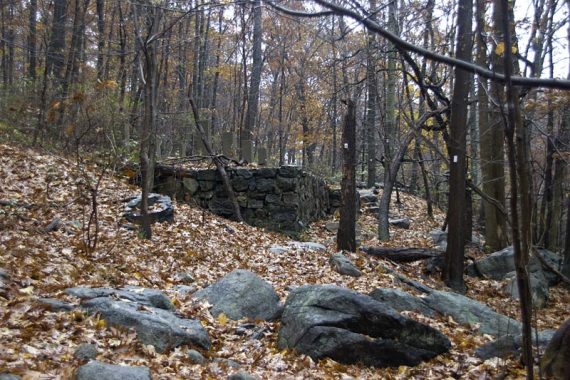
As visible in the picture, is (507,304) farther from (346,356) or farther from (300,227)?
(300,227)

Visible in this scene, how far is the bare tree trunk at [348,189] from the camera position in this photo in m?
10.5

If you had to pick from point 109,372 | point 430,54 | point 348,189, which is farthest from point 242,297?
point 430,54

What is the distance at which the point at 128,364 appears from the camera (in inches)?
169

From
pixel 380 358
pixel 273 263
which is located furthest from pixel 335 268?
pixel 380 358

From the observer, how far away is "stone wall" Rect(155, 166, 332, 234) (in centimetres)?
1348

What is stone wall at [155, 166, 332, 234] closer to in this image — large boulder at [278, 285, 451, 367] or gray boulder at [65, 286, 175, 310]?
gray boulder at [65, 286, 175, 310]

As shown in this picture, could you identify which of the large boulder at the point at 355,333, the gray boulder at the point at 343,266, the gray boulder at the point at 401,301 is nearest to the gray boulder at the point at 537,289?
the gray boulder at the point at 343,266

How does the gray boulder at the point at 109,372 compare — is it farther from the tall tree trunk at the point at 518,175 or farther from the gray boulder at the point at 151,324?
the tall tree trunk at the point at 518,175

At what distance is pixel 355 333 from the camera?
18.2ft

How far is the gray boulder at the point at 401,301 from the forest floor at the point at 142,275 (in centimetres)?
19

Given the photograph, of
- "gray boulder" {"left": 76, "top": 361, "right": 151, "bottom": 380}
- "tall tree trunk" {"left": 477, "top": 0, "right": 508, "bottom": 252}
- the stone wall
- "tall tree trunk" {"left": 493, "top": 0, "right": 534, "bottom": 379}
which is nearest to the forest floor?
"gray boulder" {"left": 76, "top": 361, "right": 151, "bottom": 380}

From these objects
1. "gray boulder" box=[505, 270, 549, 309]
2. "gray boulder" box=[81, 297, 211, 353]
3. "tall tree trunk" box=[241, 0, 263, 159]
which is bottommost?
"gray boulder" box=[505, 270, 549, 309]

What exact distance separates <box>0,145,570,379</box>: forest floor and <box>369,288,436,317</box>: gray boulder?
19cm

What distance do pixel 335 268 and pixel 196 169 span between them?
605cm
